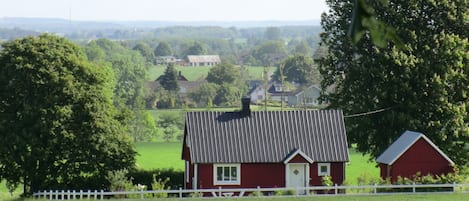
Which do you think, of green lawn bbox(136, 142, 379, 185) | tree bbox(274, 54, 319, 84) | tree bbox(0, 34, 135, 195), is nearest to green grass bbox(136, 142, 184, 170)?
green lawn bbox(136, 142, 379, 185)

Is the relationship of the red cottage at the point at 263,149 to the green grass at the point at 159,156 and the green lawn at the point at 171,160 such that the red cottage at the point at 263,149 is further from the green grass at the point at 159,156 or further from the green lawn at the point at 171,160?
the green grass at the point at 159,156

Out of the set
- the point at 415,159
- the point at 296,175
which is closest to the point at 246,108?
the point at 296,175

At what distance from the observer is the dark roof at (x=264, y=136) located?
40.0 metres

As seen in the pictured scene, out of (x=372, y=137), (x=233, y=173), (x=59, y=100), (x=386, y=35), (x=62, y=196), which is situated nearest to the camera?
(x=386, y=35)

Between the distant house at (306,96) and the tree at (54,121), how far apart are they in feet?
326

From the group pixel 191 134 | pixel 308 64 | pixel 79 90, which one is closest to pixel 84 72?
pixel 79 90

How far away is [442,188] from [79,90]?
15759mm

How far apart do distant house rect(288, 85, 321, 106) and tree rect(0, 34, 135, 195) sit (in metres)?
99.3

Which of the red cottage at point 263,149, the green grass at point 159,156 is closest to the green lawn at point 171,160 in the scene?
the green grass at point 159,156

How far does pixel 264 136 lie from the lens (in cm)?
4116

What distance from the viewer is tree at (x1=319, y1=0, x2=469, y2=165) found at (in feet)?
146

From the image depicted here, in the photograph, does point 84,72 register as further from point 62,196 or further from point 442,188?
point 442,188

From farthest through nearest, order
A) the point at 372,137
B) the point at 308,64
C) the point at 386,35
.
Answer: the point at 308,64
the point at 372,137
the point at 386,35

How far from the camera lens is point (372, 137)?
151 feet
